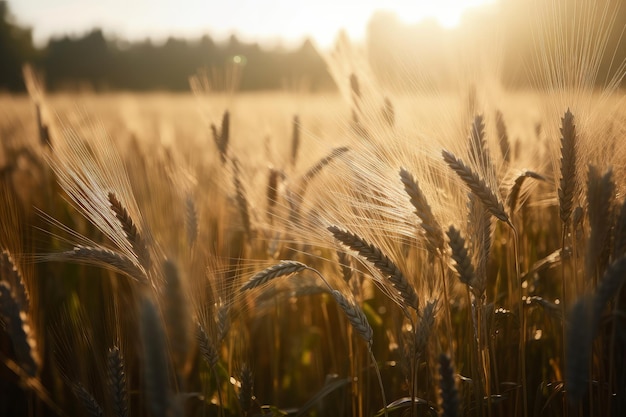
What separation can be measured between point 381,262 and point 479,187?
303 millimetres

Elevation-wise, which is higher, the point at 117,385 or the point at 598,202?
the point at 598,202

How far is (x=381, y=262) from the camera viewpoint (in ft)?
4.33

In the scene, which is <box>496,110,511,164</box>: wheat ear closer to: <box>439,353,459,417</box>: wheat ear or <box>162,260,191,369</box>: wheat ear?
<box>439,353,459,417</box>: wheat ear

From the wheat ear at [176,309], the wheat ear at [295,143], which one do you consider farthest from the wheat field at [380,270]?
the wheat ear at [295,143]

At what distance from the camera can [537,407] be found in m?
1.49

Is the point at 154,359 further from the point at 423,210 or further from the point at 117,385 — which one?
the point at 423,210

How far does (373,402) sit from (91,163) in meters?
1.29

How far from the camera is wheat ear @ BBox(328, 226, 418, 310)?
130 centimetres

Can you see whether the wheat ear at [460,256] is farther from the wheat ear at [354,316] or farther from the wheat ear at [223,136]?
the wheat ear at [223,136]

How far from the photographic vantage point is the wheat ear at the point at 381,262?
1305mm

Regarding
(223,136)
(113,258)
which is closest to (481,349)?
(113,258)

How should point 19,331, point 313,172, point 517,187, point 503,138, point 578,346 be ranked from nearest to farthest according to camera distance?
point 578,346 → point 19,331 → point 517,187 → point 503,138 → point 313,172

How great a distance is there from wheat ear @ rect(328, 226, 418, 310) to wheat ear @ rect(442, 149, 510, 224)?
273 millimetres

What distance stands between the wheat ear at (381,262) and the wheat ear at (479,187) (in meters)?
0.27
